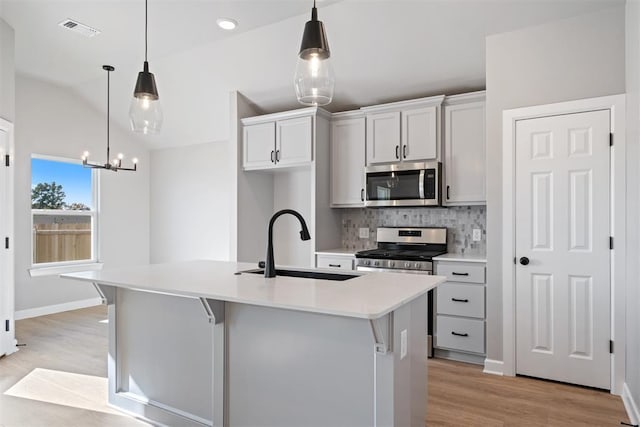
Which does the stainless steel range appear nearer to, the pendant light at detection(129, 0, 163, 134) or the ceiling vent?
the pendant light at detection(129, 0, 163, 134)

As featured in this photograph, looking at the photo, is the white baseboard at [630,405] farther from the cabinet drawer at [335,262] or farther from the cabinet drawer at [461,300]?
the cabinet drawer at [335,262]

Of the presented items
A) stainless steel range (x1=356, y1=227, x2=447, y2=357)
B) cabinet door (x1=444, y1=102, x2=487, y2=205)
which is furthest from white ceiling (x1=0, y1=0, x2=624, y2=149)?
stainless steel range (x1=356, y1=227, x2=447, y2=357)

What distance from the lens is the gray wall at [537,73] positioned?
112 inches

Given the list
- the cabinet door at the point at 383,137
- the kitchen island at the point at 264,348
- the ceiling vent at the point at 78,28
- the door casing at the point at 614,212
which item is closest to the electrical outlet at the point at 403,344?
the kitchen island at the point at 264,348

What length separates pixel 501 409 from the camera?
261 cm

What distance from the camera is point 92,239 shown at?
5.75 metres

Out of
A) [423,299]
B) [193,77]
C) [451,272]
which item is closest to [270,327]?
[423,299]

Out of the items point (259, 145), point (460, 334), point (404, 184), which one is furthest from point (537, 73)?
point (259, 145)

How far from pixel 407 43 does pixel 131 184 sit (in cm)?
462

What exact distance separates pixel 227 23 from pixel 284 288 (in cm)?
273

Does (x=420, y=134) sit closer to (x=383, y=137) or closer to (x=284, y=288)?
(x=383, y=137)

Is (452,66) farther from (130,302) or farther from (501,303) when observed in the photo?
(130,302)

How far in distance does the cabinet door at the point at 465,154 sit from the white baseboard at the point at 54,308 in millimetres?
4954

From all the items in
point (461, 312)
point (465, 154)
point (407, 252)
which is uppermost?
point (465, 154)
